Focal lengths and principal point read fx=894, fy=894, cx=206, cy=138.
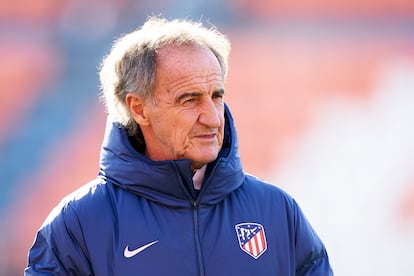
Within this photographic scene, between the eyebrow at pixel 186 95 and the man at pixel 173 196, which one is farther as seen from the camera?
the eyebrow at pixel 186 95

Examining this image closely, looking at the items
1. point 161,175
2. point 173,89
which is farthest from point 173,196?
point 173,89

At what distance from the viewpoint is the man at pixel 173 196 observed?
7.80ft

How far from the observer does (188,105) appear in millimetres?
2504

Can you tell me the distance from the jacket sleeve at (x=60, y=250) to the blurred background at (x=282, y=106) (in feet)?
9.76

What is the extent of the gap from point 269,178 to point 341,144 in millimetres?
516

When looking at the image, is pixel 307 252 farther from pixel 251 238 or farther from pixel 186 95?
pixel 186 95

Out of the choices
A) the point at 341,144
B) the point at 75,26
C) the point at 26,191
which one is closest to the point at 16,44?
the point at 75,26

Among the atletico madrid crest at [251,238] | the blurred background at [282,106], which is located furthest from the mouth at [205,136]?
the blurred background at [282,106]

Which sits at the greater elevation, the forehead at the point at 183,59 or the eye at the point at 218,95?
the forehead at the point at 183,59

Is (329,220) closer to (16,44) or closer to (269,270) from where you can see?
(16,44)

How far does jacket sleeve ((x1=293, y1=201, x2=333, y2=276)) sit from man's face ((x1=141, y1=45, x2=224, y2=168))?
1.10ft

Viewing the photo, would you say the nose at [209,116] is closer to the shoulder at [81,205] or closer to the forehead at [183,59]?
the forehead at [183,59]

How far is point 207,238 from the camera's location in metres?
2.42

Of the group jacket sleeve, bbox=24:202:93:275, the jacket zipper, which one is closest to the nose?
the jacket zipper
